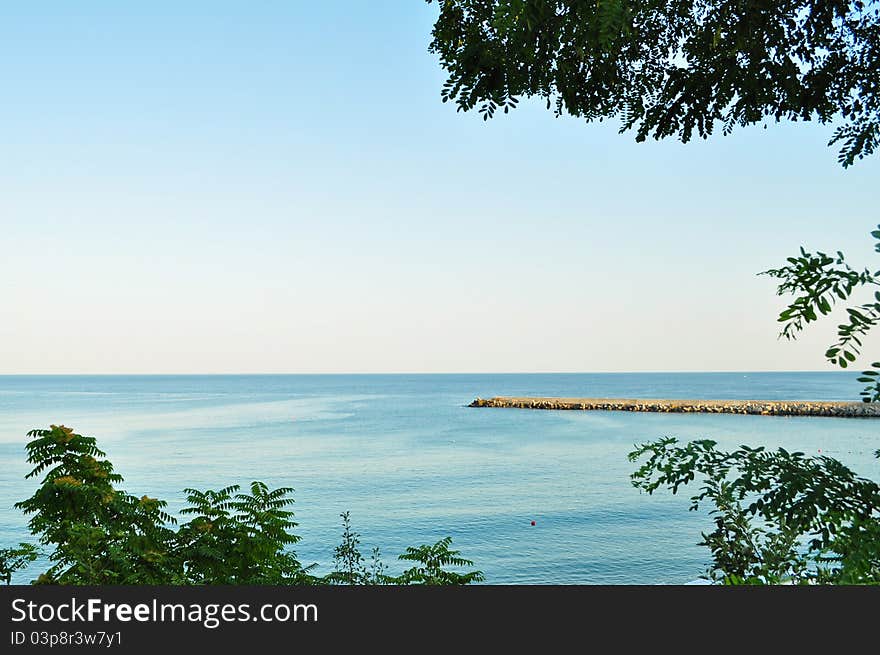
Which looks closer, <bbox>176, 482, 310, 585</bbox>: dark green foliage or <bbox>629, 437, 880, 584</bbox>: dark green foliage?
<bbox>629, 437, 880, 584</bbox>: dark green foliage

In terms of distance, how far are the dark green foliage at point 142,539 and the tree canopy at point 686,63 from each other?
390 cm

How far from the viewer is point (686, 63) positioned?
4129mm

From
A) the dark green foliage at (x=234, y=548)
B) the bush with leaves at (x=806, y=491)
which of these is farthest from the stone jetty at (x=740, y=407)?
the bush with leaves at (x=806, y=491)

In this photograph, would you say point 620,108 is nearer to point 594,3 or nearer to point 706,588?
point 594,3

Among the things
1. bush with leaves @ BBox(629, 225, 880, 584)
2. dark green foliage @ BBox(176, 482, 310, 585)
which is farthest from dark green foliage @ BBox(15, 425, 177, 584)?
bush with leaves @ BBox(629, 225, 880, 584)

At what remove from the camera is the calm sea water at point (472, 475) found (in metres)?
19.2

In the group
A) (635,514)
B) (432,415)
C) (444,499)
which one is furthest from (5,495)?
(432,415)

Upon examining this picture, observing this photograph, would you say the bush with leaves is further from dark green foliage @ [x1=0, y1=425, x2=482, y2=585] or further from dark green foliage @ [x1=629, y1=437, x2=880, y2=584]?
dark green foliage @ [x1=0, y1=425, x2=482, y2=585]

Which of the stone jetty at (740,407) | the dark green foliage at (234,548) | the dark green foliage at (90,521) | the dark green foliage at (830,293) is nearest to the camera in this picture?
the dark green foliage at (830,293)

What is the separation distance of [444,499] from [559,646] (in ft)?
85.5

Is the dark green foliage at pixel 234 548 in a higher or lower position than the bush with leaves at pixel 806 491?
lower

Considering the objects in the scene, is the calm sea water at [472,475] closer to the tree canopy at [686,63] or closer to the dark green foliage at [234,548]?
the dark green foliage at [234,548]

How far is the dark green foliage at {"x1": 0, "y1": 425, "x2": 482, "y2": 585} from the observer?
5969 mm

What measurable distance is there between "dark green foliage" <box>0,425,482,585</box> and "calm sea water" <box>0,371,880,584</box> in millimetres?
10298
